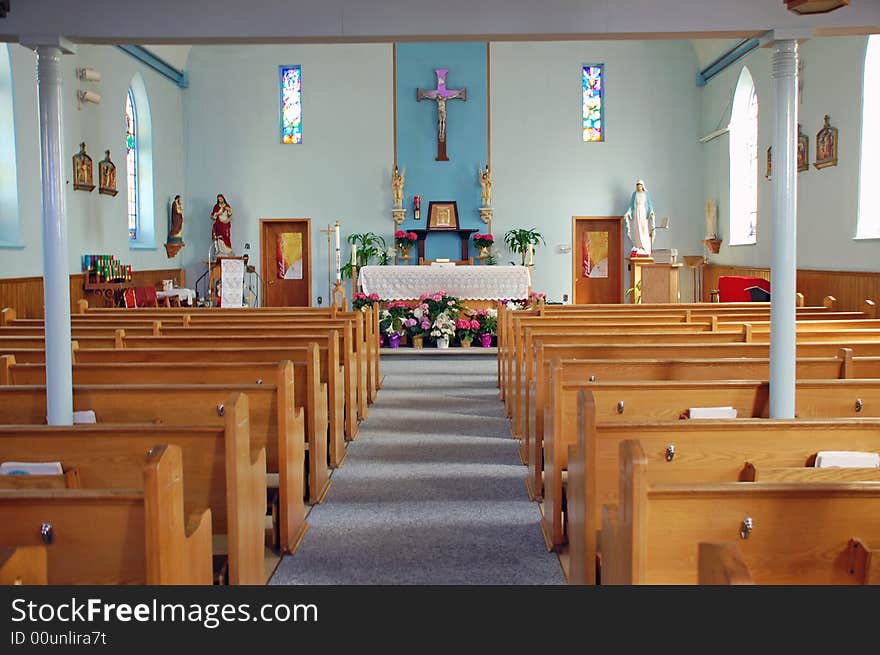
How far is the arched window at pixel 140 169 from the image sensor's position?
15.8m

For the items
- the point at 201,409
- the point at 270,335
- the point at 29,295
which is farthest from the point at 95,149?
the point at 201,409

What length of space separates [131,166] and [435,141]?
18.8 ft

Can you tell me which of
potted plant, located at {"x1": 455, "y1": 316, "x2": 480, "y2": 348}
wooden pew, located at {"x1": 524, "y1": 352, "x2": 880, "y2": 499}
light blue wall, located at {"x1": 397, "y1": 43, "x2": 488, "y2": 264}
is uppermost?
light blue wall, located at {"x1": 397, "y1": 43, "x2": 488, "y2": 264}

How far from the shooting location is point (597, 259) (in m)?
18.0

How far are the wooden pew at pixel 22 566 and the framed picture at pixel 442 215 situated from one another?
15.7 meters

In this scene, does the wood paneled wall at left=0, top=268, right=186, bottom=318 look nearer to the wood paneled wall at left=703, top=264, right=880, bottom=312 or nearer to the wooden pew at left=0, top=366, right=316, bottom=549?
the wooden pew at left=0, top=366, right=316, bottom=549

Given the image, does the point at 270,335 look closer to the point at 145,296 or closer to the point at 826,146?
the point at 145,296

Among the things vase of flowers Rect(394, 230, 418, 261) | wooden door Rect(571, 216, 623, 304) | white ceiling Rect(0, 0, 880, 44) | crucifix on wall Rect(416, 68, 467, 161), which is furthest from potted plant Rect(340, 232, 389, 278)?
white ceiling Rect(0, 0, 880, 44)

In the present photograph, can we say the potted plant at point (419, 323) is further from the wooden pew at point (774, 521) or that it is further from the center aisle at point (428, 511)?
the wooden pew at point (774, 521)

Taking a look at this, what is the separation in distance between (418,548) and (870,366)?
2.86m

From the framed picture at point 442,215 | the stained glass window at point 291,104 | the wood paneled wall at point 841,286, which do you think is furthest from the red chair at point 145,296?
the wood paneled wall at point 841,286

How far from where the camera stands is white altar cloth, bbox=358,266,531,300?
45.4 ft

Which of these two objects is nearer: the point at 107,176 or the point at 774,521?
the point at 774,521

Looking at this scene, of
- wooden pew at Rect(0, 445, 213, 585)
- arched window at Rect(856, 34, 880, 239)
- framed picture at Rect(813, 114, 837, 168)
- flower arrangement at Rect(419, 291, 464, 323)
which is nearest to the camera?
wooden pew at Rect(0, 445, 213, 585)
